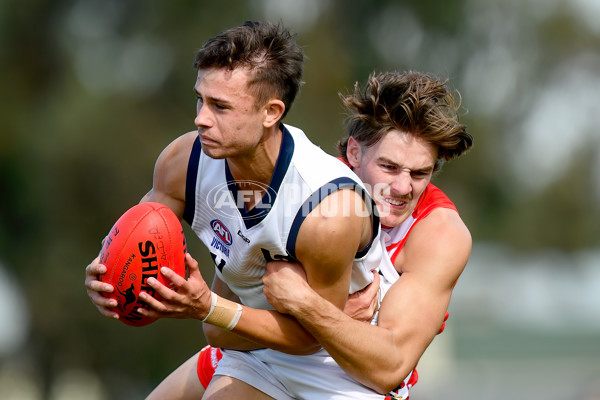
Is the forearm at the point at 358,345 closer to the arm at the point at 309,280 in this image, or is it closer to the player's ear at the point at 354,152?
the arm at the point at 309,280

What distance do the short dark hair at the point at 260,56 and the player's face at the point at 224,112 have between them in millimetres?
49

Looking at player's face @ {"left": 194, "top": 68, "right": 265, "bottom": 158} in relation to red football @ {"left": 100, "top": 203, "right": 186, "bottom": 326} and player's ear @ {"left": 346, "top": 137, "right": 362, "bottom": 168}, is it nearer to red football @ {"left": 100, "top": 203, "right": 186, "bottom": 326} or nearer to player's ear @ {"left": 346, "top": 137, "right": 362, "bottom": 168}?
red football @ {"left": 100, "top": 203, "right": 186, "bottom": 326}

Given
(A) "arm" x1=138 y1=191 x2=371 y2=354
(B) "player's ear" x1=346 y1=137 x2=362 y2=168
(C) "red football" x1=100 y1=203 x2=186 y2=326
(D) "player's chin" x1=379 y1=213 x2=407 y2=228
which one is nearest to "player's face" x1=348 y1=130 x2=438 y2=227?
(D) "player's chin" x1=379 y1=213 x2=407 y2=228

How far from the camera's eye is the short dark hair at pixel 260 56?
4.93m

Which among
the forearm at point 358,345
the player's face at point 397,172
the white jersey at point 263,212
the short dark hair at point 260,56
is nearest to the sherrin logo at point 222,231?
the white jersey at point 263,212

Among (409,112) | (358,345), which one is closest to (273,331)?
(358,345)

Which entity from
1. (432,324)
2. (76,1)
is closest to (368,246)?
(432,324)

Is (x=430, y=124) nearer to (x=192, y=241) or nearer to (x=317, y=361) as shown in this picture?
(x=317, y=361)

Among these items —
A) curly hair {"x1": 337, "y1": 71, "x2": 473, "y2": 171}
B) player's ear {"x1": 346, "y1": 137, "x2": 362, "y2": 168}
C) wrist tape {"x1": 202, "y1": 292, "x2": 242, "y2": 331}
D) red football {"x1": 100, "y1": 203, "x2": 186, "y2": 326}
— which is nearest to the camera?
red football {"x1": 100, "y1": 203, "x2": 186, "y2": 326}

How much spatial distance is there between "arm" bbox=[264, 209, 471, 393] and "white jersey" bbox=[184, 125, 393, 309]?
189 millimetres

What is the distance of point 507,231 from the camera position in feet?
71.8

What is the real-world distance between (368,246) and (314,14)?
1357 cm

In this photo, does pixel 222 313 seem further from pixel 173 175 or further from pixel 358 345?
pixel 173 175

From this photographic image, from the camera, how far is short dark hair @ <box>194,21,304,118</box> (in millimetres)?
4926
